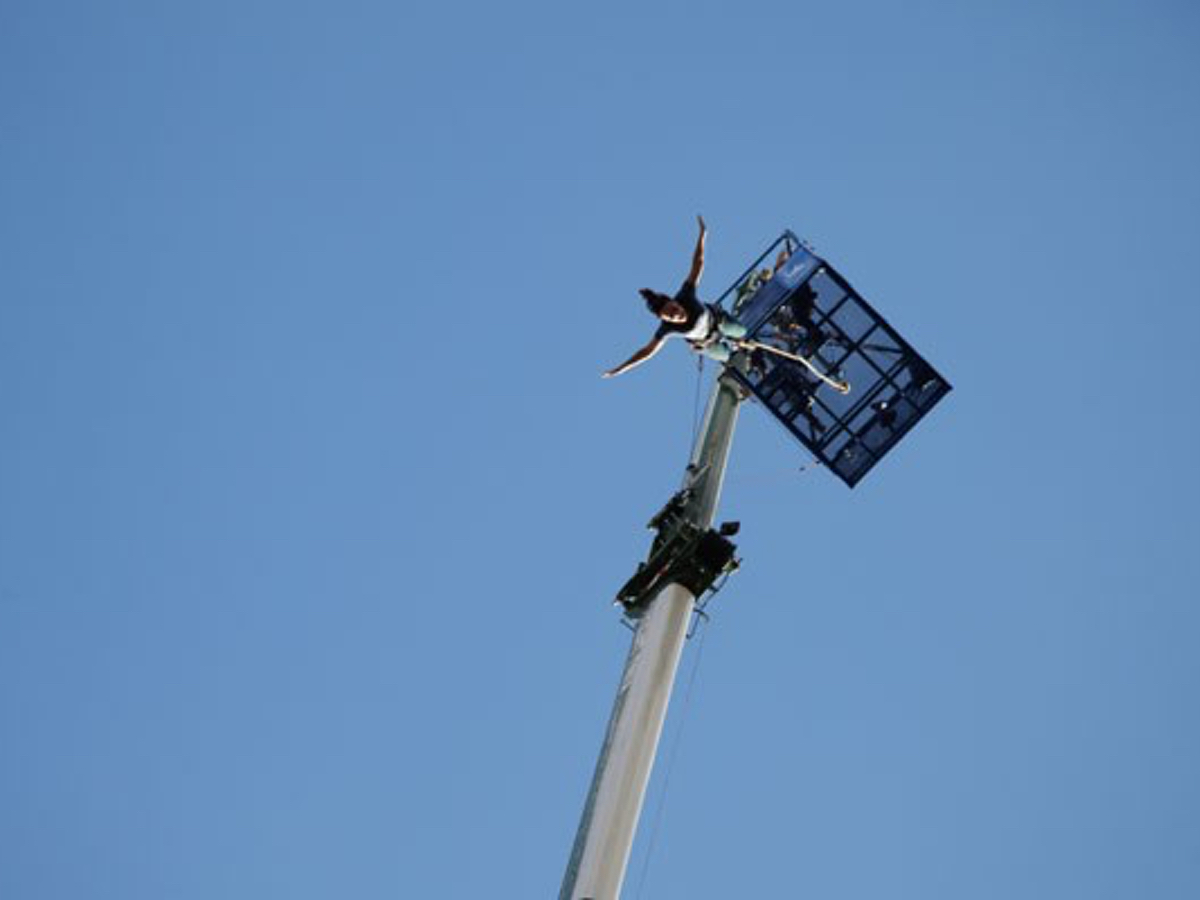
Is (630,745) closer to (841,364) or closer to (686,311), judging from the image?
(686,311)

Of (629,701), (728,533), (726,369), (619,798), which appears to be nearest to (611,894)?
(619,798)

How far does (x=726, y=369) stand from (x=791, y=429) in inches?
52.3

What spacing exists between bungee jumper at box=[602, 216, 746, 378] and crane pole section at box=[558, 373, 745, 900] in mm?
1776

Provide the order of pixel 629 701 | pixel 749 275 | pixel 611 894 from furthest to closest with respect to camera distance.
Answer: pixel 749 275 → pixel 629 701 → pixel 611 894

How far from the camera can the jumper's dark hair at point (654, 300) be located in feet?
41.1

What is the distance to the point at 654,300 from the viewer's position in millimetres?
12602

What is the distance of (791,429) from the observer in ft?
49.9

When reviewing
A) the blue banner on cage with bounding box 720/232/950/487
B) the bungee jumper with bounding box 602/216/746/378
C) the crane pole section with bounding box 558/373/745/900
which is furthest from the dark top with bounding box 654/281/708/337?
the blue banner on cage with bounding box 720/232/950/487

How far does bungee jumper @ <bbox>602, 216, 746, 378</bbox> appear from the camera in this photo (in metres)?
12.7

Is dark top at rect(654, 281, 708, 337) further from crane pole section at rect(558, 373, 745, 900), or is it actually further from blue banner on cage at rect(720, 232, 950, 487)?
blue banner on cage at rect(720, 232, 950, 487)

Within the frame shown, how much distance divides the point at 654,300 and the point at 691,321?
63 cm

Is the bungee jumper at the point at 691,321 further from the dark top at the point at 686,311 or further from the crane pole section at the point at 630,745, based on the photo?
the crane pole section at the point at 630,745

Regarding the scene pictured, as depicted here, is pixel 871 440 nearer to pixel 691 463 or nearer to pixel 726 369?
pixel 726 369

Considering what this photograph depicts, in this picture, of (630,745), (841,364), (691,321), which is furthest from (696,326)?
(630,745)
